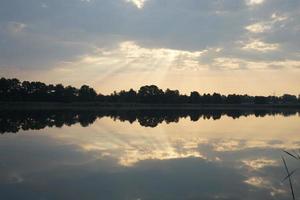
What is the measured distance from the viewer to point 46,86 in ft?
364

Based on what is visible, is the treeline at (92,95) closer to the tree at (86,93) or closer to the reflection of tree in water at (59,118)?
the tree at (86,93)

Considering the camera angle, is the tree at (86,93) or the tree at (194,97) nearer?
the tree at (86,93)

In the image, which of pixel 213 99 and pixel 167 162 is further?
pixel 213 99

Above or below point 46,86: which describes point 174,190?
below

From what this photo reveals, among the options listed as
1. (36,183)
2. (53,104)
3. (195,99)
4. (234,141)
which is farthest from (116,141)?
(195,99)

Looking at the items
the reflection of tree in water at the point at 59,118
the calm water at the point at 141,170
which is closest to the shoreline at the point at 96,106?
the reflection of tree in water at the point at 59,118

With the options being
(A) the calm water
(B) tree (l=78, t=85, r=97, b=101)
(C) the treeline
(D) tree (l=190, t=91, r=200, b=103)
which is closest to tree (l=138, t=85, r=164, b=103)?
(C) the treeline

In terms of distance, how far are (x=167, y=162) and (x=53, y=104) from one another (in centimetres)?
8697

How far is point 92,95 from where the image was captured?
121 m

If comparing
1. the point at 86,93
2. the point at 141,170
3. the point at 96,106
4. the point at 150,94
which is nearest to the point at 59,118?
the point at 141,170

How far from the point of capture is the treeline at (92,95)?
10050cm

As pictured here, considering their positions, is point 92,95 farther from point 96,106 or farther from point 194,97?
point 194,97

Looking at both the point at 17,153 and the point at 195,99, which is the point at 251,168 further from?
the point at 195,99

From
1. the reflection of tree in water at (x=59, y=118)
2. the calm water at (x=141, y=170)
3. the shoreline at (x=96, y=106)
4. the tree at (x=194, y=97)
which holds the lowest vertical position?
the calm water at (x=141, y=170)
